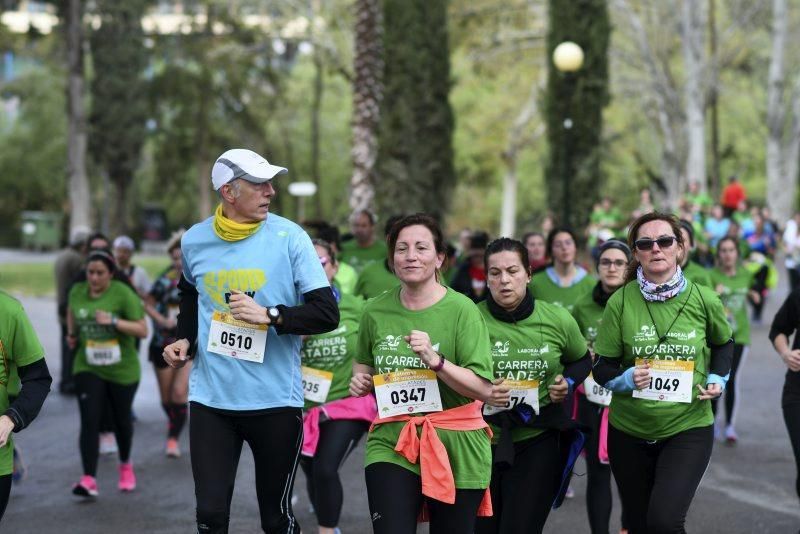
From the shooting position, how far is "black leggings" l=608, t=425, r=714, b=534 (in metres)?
5.27

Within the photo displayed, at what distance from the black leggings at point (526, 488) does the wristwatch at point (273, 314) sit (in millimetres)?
1461

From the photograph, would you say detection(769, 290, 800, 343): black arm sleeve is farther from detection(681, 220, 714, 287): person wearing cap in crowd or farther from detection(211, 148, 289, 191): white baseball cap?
detection(211, 148, 289, 191): white baseball cap

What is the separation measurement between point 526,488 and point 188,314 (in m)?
1.82

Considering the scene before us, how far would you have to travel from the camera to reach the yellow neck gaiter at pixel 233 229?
5.05m

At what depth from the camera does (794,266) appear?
22922mm

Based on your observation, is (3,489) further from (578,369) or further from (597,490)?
(597,490)

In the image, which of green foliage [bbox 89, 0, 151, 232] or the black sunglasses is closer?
the black sunglasses

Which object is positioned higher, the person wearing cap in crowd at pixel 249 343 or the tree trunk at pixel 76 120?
the tree trunk at pixel 76 120

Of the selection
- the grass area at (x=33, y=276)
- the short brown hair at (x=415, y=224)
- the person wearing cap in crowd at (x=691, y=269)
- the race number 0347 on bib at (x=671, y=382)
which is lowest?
the grass area at (x=33, y=276)

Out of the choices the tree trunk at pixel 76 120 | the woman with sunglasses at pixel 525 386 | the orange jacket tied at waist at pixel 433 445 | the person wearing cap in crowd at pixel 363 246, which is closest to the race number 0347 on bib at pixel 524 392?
the woman with sunglasses at pixel 525 386

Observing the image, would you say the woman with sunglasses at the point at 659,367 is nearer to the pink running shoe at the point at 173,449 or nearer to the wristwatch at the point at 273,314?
the wristwatch at the point at 273,314

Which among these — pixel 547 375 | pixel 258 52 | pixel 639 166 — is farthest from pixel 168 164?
pixel 547 375

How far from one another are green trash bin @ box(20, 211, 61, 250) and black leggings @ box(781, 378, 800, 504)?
50295 mm

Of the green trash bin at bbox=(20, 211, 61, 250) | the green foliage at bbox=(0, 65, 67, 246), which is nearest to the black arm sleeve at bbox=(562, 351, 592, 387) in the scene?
the green trash bin at bbox=(20, 211, 61, 250)
